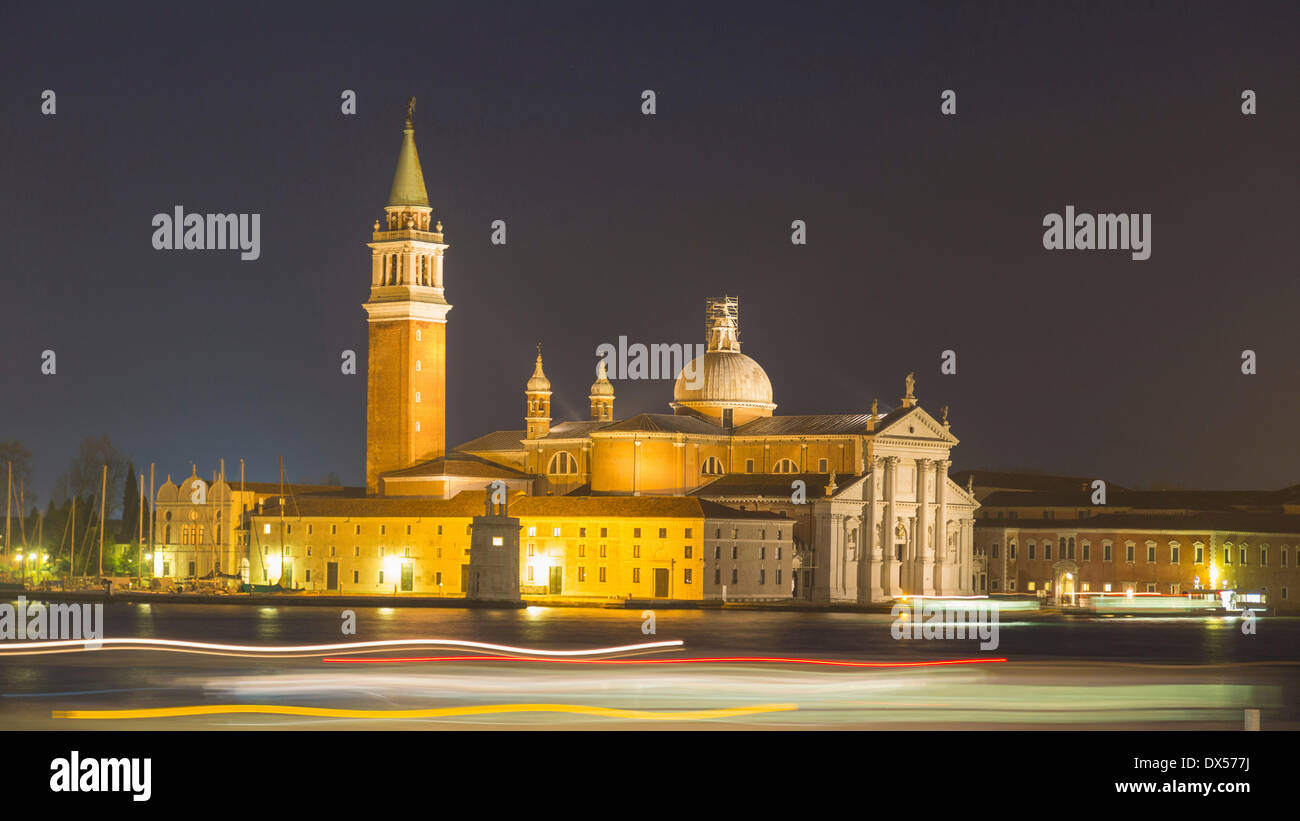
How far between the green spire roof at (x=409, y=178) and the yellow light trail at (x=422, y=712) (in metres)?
64.4

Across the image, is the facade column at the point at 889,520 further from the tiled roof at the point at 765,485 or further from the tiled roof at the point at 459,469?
the tiled roof at the point at 459,469

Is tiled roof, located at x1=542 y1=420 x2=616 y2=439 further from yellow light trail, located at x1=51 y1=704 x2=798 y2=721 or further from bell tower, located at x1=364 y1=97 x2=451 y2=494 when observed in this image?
yellow light trail, located at x1=51 y1=704 x2=798 y2=721

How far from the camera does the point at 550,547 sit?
83.2 meters

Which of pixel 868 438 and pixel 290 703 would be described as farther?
pixel 868 438

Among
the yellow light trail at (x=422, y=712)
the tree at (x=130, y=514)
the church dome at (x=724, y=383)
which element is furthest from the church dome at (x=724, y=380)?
the yellow light trail at (x=422, y=712)

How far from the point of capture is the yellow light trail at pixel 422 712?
27781 millimetres

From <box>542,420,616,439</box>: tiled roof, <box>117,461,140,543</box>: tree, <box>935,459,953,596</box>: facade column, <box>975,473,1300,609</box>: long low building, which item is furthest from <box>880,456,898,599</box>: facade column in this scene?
<box>117,461,140,543</box>: tree

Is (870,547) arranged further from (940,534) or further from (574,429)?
(574,429)

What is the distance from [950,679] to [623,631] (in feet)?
77.6

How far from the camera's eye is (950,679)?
3625 cm

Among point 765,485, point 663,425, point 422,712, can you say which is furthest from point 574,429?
point 422,712
